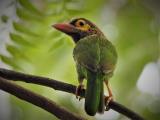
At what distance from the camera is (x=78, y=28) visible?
94.7 inches

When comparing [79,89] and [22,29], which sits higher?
[22,29]

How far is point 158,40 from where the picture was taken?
2457mm

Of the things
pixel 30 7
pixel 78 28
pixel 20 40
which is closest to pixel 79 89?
pixel 78 28

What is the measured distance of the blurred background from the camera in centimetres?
235

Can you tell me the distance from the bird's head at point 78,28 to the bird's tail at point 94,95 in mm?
252

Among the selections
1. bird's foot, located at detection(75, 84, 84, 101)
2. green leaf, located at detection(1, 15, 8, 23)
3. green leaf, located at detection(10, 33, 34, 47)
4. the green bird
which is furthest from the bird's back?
green leaf, located at detection(1, 15, 8, 23)

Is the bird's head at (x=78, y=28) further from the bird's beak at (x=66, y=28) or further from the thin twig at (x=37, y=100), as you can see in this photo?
the thin twig at (x=37, y=100)

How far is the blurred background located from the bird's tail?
2.1 inches

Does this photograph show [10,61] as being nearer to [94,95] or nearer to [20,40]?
[20,40]

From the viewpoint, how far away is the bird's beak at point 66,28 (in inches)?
94.7

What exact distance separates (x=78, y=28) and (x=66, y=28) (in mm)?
73

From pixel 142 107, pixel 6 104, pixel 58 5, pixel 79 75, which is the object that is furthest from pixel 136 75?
pixel 6 104

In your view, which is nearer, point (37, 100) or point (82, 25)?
point (37, 100)

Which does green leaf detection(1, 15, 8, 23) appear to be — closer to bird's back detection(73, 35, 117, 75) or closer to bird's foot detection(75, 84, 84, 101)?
bird's back detection(73, 35, 117, 75)
